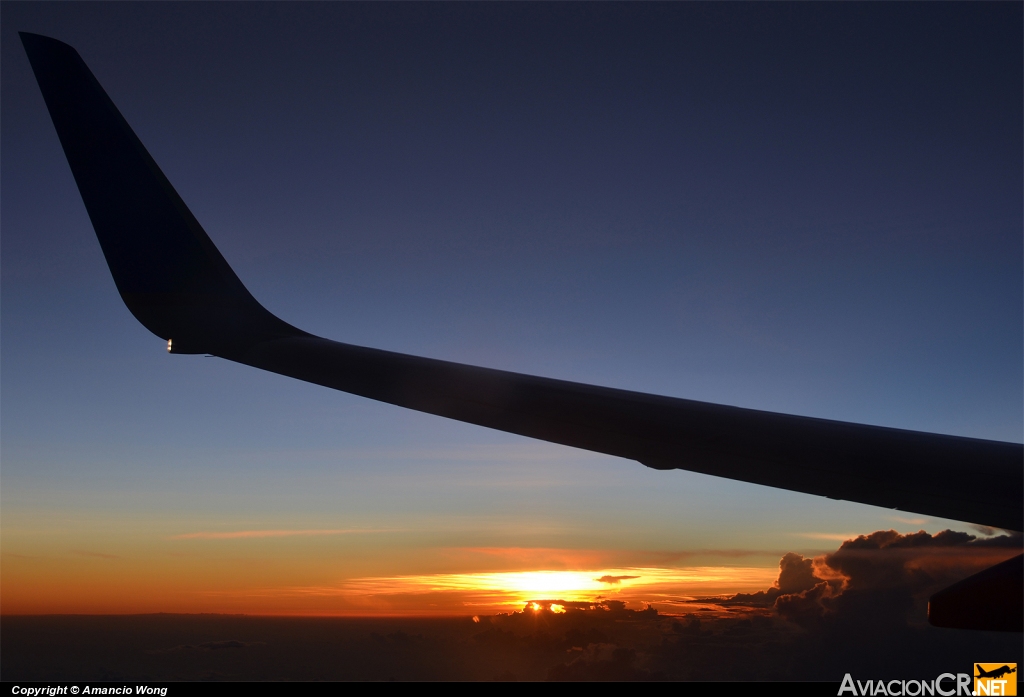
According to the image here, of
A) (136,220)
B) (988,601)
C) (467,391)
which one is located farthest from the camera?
(136,220)

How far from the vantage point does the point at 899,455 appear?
13.0 feet

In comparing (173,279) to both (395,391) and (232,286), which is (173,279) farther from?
(395,391)

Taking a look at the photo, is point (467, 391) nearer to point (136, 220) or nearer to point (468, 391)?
Answer: point (468, 391)

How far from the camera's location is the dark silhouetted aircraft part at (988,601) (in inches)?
95.3

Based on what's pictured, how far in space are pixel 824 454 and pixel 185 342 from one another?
5.21 m

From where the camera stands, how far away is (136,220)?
5797mm

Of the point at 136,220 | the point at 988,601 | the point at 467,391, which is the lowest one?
the point at 988,601

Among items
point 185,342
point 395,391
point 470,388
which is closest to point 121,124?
point 185,342

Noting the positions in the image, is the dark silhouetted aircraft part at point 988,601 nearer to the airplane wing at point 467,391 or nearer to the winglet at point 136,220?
the airplane wing at point 467,391

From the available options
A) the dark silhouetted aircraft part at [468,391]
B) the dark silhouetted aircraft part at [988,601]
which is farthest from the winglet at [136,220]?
the dark silhouetted aircraft part at [988,601]

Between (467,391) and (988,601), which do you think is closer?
(988,601)

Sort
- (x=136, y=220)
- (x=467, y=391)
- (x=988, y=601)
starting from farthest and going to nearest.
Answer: (x=136, y=220), (x=467, y=391), (x=988, y=601)

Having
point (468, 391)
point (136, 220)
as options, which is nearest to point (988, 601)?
point (468, 391)

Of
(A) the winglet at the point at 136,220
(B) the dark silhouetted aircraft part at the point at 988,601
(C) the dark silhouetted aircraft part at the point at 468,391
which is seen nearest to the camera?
(B) the dark silhouetted aircraft part at the point at 988,601
